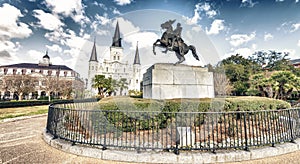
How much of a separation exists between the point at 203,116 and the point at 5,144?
7.42 metres

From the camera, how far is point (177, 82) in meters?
8.68

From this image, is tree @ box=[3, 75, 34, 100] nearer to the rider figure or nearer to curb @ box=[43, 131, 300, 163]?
the rider figure

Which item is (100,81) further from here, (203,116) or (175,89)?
(203,116)

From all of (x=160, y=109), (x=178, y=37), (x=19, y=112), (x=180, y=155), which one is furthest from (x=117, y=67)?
(x=180, y=155)

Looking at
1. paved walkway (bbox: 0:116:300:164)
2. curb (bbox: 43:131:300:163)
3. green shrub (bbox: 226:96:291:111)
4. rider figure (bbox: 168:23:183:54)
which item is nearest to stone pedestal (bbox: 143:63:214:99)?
rider figure (bbox: 168:23:183:54)

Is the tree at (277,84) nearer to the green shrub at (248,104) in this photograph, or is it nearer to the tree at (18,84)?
the green shrub at (248,104)

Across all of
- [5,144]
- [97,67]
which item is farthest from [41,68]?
[5,144]

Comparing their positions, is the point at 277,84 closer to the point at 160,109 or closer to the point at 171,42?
the point at 171,42

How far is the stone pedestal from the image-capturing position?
8.29 m

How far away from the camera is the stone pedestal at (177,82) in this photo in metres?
8.29

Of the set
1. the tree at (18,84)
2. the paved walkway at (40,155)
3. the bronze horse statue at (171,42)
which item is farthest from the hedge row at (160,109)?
the tree at (18,84)

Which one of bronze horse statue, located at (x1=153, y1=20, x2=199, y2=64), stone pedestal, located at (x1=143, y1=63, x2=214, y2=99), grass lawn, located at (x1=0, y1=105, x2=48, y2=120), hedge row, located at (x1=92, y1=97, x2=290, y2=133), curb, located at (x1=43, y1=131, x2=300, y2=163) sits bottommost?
grass lawn, located at (x1=0, y1=105, x2=48, y2=120)

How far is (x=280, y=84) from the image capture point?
23250 mm

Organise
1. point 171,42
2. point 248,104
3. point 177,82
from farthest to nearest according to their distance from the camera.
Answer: point 171,42 < point 177,82 < point 248,104
